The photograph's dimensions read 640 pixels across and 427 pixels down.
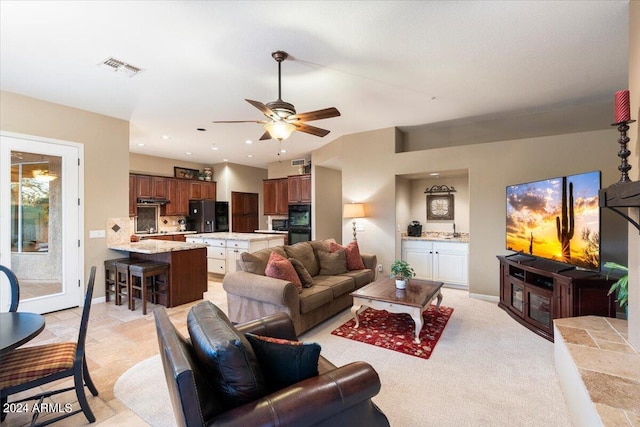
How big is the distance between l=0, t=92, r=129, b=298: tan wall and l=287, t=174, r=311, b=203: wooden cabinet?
3.73 meters

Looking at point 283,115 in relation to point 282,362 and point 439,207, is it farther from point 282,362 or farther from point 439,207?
point 439,207

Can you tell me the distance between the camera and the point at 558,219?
3.23 m

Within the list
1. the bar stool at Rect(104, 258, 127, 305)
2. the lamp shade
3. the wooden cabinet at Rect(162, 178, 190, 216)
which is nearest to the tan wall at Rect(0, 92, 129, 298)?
the bar stool at Rect(104, 258, 127, 305)

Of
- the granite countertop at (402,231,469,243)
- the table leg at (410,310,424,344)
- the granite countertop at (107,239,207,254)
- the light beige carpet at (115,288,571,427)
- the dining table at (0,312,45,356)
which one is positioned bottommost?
the light beige carpet at (115,288,571,427)

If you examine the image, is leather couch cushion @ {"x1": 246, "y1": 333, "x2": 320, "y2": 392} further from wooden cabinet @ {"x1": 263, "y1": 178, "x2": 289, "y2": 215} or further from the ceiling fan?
wooden cabinet @ {"x1": 263, "y1": 178, "x2": 289, "y2": 215}

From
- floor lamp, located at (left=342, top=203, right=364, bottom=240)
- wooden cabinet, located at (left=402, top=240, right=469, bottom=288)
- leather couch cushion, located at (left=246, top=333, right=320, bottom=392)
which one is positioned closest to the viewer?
leather couch cushion, located at (left=246, top=333, right=320, bottom=392)

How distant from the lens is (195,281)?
179 inches

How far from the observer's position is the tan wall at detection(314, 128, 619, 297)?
153 inches

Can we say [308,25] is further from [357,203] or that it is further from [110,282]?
[110,282]

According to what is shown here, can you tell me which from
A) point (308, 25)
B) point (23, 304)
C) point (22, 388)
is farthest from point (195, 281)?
point (308, 25)

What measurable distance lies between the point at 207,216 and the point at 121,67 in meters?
5.56

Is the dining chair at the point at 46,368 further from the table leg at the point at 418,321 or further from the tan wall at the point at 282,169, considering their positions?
the tan wall at the point at 282,169

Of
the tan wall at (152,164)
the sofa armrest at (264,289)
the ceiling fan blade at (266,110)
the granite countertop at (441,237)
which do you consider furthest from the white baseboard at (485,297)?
the tan wall at (152,164)

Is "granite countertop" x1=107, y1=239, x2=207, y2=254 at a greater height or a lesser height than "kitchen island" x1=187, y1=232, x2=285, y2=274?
greater
